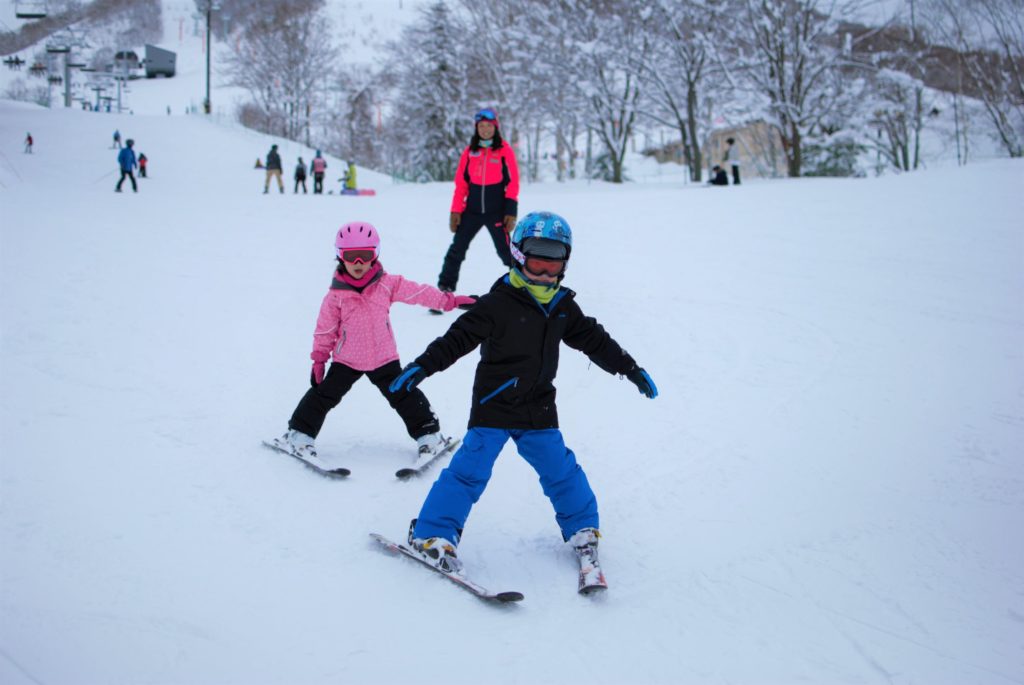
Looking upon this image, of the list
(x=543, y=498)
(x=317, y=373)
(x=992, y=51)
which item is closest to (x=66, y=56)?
(x=317, y=373)

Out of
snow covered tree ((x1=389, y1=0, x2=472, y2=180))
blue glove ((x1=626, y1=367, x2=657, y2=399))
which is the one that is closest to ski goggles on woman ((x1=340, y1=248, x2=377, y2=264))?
blue glove ((x1=626, y1=367, x2=657, y2=399))

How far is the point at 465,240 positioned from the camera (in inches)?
274

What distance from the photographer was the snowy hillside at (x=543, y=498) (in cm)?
245

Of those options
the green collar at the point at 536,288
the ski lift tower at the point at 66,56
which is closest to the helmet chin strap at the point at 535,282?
the green collar at the point at 536,288

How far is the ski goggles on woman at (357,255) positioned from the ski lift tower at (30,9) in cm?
1104

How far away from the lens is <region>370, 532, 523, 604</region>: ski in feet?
8.70

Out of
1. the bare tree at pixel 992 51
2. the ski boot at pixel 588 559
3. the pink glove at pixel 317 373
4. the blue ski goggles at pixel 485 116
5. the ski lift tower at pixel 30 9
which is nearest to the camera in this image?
the ski boot at pixel 588 559

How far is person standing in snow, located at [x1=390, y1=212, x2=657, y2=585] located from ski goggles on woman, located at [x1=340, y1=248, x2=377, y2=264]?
1.08 metres

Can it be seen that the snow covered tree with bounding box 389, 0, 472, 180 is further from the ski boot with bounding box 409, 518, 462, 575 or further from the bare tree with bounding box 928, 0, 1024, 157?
the ski boot with bounding box 409, 518, 462, 575

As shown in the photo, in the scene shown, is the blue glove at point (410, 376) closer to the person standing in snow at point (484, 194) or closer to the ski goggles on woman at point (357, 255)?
the ski goggles on woman at point (357, 255)

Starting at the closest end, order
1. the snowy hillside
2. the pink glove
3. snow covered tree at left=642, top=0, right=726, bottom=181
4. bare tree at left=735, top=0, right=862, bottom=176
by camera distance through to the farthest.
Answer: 1. the snowy hillside
2. the pink glove
3. bare tree at left=735, top=0, right=862, bottom=176
4. snow covered tree at left=642, top=0, right=726, bottom=181

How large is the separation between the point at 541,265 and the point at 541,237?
117 millimetres

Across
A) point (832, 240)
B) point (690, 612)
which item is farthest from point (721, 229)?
point (690, 612)

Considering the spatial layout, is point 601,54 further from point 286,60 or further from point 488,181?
point 286,60
